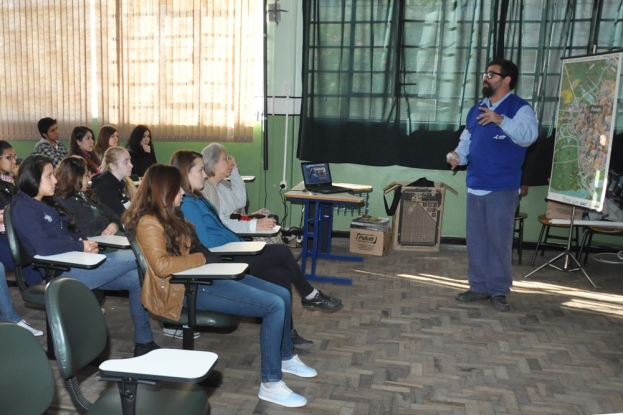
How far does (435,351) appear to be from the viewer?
3.46 metres

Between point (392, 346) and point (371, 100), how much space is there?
3.13 meters

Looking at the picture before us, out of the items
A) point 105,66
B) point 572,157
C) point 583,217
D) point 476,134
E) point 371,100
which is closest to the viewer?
point 476,134

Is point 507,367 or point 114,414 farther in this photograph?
point 507,367

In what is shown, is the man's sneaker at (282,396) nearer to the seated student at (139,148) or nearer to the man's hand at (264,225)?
the man's hand at (264,225)

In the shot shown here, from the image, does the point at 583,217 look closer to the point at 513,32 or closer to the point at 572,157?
the point at 572,157

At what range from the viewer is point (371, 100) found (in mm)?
5996

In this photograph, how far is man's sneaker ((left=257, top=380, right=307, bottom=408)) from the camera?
274 centimetres

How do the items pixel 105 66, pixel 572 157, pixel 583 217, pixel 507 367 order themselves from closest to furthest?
pixel 507 367, pixel 572 157, pixel 583 217, pixel 105 66

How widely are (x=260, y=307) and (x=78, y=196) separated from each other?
1651 mm

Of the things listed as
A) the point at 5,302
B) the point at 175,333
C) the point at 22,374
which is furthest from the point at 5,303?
the point at 22,374

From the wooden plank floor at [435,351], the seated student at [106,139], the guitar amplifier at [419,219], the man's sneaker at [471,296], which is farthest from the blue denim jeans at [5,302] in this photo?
the guitar amplifier at [419,219]

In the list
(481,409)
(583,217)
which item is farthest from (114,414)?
(583,217)

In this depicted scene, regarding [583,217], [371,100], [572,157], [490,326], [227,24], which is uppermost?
[227,24]

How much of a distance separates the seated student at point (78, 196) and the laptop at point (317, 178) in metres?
1.75
